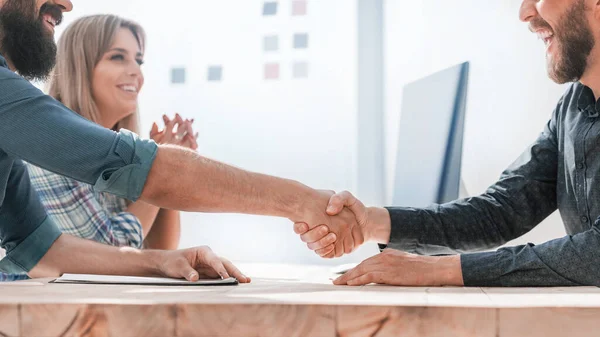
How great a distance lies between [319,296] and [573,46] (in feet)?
3.38

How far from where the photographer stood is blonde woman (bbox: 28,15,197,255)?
7.13 ft

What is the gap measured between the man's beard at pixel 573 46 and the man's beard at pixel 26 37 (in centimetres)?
125

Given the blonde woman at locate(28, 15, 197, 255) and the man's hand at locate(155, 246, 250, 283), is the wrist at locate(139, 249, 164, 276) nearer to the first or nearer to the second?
the man's hand at locate(155, 246, 250, 283)

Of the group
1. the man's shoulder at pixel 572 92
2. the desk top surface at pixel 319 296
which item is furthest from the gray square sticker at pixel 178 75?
the desk top surface at pixel 319 296

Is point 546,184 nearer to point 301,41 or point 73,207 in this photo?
point 73,207

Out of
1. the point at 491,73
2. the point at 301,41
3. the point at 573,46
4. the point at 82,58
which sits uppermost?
the point at 301,41

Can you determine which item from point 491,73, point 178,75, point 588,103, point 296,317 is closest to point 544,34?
point 588,103

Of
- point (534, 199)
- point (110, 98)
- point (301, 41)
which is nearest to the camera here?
point (534, 199)

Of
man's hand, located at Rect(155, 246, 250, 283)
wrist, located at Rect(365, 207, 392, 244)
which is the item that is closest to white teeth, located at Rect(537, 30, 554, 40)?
A: wrist, located at Rect(365, 207, 392, 244)

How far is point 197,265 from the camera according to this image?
1.47m

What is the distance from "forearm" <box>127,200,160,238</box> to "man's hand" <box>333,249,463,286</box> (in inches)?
53.0

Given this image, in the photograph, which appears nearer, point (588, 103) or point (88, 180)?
point (88, 180)

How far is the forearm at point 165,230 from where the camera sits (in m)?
2.63

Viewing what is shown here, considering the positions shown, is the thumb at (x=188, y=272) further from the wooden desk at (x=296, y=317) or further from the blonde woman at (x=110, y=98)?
the blonde woman at (x=110, y=98)
